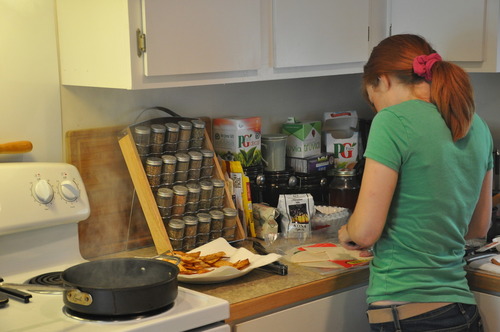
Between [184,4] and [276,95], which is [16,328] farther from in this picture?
[276,95]

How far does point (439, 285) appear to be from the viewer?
5.91 feet

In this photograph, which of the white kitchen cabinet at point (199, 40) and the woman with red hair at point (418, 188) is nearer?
the woman with red hair at point (418, 188)

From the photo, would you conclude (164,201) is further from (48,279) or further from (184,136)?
(48,279)

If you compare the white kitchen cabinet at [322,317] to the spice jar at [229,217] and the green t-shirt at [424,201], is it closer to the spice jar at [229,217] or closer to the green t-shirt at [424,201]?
the green t-shirt at [424,201]

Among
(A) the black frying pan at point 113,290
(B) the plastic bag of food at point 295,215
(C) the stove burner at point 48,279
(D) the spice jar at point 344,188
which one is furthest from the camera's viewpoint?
(D) the spice jar at point 344,188

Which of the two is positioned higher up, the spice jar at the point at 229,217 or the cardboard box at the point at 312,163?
the cardboard box at the point at 312,163

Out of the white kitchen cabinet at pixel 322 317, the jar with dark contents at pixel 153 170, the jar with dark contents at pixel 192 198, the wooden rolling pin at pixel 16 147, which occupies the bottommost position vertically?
the white kitchen cabinet at pixel 322 317

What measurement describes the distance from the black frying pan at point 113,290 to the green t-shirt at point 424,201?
0.54 meters

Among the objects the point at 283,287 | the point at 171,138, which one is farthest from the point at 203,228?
the point at 283,287

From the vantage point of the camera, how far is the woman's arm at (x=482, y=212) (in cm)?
195

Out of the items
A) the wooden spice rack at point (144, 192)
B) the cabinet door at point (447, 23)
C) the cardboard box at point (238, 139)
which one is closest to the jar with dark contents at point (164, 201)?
the wooden spice rack at point (144, 192)

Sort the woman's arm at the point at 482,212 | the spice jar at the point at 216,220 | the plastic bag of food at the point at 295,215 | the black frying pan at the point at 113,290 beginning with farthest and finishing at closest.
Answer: the plastic bag of food at the point at 295,215
the spice jar at the point at 216,220
the woman's arm at the point at 482,212
the black frying pan at the point at 113,290

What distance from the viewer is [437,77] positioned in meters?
1.76

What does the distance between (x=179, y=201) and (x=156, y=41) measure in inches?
19.6
